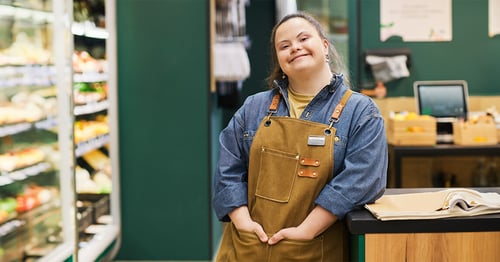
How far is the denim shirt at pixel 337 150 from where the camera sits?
7.62 ft

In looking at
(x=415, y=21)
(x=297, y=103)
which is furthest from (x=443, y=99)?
(x=297, y=103)

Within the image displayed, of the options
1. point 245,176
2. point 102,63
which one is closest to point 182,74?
point 102,63

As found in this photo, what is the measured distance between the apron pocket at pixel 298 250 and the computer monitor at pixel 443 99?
3.67 metres

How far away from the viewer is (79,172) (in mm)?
5289

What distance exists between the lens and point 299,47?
2459mm

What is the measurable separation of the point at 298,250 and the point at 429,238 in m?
0.44

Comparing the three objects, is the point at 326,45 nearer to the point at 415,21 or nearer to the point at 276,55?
the point at 276,55

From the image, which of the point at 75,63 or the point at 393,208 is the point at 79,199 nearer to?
the point at 75,63

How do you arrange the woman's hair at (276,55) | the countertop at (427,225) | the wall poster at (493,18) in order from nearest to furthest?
the countertop at (427,225) → the woman's hair at (276,55) → the wall poster at (493,18)

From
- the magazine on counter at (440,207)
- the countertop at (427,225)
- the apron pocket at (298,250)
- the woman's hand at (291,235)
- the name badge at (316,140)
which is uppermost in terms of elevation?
the name badge at (316,140)

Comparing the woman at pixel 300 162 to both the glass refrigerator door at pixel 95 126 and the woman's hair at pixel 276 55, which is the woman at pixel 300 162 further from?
the glass refrigerator door at pixel 95 126

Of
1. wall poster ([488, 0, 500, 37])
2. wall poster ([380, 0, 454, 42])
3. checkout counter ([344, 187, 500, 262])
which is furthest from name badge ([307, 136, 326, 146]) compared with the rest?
wall poster ([488, 0, 500, 37])

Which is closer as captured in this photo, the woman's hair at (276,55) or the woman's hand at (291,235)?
the woman's hand at (291,235)

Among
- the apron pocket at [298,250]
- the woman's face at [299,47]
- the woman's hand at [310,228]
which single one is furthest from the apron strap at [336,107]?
the apron pocket at [298,250]
